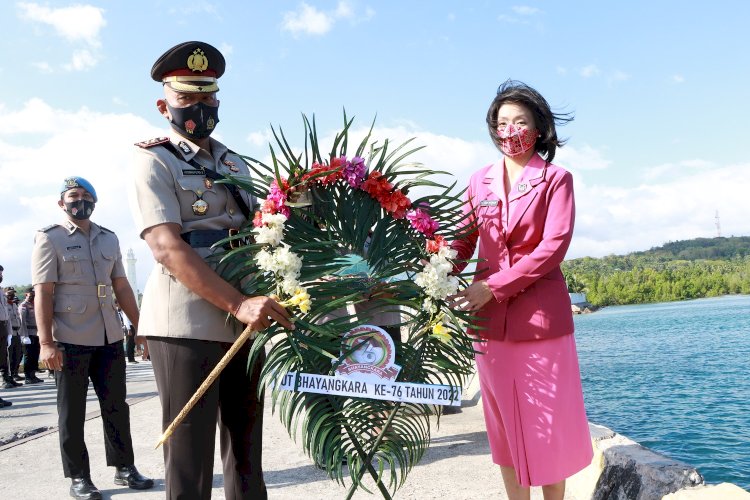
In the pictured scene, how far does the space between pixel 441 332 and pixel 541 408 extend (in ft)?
2.08

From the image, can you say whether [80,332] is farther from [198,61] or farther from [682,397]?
[682,397]

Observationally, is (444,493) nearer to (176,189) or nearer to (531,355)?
(531,355)

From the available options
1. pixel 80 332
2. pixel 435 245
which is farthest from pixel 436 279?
pixel 80 332

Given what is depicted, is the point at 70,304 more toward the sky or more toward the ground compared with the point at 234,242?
more toward the ground

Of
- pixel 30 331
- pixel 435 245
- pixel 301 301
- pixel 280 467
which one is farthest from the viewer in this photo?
pixel 30 331

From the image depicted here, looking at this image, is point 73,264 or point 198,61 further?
Result: point 73,264

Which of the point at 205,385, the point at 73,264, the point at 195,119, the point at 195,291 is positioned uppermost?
the point at 195,119

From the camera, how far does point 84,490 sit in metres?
3.95

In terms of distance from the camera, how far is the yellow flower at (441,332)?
232 cm

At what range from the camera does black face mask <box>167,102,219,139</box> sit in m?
2.39

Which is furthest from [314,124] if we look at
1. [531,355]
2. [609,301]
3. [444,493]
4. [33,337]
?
[609,301]

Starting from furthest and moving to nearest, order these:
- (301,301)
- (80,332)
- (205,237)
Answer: (80,332), (205,237), (301,301)

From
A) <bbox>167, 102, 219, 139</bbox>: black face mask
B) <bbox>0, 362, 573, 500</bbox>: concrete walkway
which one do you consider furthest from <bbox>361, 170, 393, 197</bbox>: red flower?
<bbox>0, 362, 573, 500</bbox>: concrete walkway

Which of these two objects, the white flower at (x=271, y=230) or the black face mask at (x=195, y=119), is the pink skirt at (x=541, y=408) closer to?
the white flower at (x=271, y=230)
